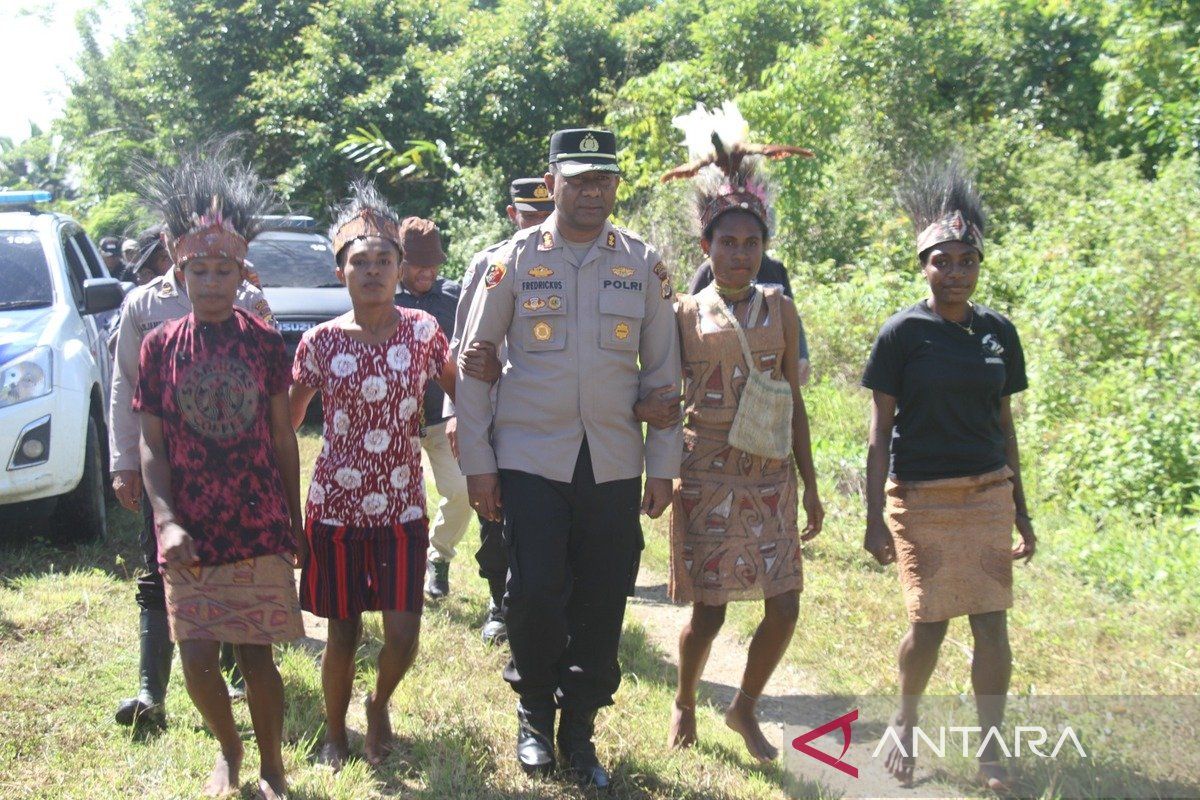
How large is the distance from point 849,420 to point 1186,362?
2562mm

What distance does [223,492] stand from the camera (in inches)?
147

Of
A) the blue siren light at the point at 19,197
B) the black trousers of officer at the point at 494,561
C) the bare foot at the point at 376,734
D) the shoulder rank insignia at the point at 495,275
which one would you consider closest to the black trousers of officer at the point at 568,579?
the bare foot at the point at 376,734

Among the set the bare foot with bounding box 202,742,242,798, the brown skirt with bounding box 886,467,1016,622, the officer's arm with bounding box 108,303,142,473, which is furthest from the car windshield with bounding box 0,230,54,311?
the brown skirt with bounding box 886,467,1016,622

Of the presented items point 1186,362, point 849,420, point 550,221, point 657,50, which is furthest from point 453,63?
point 550,221

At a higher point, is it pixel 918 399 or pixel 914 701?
pixel 918 399

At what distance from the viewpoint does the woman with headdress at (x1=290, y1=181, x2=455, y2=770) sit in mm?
4051

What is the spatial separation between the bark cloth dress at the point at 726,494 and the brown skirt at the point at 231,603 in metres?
1.35

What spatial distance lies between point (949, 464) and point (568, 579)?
52.9 inches

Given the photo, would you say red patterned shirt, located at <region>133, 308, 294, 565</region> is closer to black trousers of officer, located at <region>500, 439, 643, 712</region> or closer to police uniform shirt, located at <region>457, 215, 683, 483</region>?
police uniform shirt, located at <region>457, 215, 683, 483</region>

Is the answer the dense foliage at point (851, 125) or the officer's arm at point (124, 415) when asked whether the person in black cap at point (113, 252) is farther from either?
the officer's arm at point (124, 415)

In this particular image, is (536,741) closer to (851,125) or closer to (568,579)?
(568,579)

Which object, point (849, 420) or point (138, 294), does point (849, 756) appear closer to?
point (138, 294)

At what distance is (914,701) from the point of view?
4.21m

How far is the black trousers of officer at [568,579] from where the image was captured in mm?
3912
